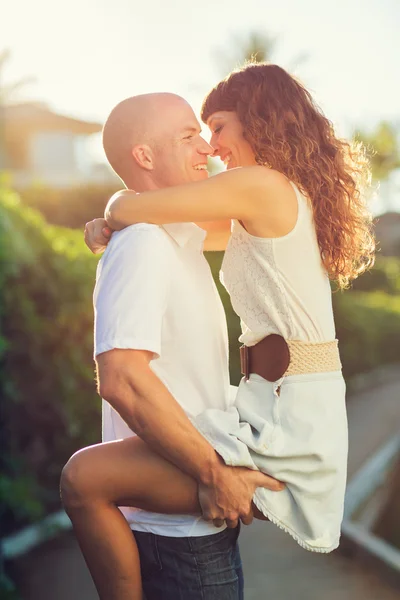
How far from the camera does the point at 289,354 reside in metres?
2.28

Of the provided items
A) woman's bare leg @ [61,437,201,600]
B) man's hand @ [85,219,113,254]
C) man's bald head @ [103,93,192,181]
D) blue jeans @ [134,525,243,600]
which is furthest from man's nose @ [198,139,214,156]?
blue jeans @ [134,525,243,600]

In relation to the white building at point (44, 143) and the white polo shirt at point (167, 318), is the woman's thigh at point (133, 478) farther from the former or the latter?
the white building at point (44, 143)

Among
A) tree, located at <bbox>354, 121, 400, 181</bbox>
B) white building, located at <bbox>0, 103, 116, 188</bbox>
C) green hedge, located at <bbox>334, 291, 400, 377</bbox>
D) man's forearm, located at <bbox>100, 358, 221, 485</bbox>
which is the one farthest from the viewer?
tree, located at <bbox>354, 121, 400, 181</bbox>

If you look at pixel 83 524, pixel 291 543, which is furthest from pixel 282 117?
pixel 291 543

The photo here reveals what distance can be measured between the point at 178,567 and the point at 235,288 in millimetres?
797

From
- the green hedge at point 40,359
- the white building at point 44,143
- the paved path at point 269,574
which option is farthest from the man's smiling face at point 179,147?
the white building at point 44,143

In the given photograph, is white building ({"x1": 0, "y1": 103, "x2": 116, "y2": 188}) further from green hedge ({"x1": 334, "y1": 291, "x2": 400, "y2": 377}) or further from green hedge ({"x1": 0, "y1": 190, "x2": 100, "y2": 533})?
green hedge ({"x1": 0, "y1": 190, "x2": 100, "y2": 533})

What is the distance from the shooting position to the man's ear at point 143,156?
2.37 metres

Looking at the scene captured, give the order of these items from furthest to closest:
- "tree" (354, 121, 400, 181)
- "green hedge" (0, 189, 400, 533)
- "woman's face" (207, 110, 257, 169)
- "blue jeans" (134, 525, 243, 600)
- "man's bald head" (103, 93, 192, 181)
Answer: "tree" (354, 121, 400, 181) → "green hedge" (0, 189, 400, 533) → "woman's face" (207, 110, 257, 169) → "man's bald head" (103, 93, 192, 181) → "blue jeans" (134, 525, 243, 600)

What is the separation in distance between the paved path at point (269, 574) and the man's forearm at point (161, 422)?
12.5 ft

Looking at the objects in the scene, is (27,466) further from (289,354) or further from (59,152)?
(59,152)

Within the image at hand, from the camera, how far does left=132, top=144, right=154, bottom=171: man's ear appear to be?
237 centimetres

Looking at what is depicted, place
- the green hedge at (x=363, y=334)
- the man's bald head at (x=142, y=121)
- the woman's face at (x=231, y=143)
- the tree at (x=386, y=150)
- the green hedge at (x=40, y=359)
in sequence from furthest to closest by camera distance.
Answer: the tree at (x=386, y=150) < the green hedge at (x=363, y=334) < the green hedge at (x=40, y=359) < the woman's face at (x=231, y=143) < the man's bald head at (x=142, y=121)

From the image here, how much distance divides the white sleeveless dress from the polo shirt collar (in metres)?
0.13
